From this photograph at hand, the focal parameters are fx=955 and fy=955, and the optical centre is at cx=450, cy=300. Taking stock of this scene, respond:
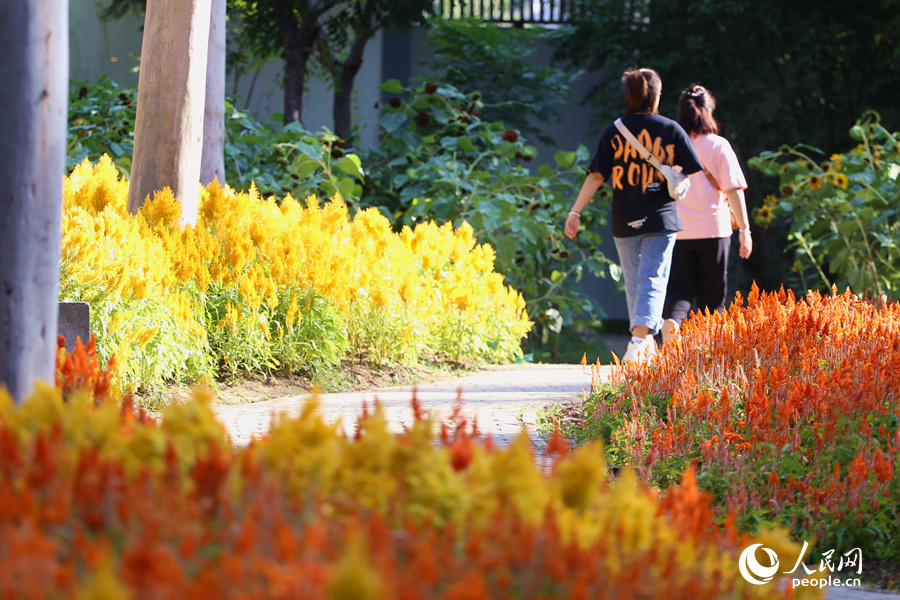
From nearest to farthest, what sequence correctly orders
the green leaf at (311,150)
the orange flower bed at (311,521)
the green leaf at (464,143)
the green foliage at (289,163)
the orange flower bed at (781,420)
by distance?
1. the orange flower bed at (311,521)
2. the orange flower bed at (781,420)
3. the green leaf at (311,150)
4. the green foliage at (289,163)
5. the green leaf at (464,143)

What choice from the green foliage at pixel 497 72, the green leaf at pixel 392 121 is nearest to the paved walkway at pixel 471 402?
the green leaf at pixel 392 121

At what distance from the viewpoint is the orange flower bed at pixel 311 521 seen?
139cm

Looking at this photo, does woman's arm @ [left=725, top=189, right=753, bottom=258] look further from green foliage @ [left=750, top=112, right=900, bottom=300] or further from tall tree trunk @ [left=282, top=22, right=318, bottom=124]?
tall tree trunk @ [left=282, top=22, right=318, bottom=124]

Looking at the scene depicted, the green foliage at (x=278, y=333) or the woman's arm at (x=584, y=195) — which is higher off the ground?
the woman's arm at (x=584, y=195)

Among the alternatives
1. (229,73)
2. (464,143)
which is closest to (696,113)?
(464,143)

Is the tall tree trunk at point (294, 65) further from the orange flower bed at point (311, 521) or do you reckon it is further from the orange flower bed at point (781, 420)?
the orange flower bed at point (311, 521)

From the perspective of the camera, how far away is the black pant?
6238 millimetres

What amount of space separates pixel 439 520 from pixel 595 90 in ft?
41.0

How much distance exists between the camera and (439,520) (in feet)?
5.63

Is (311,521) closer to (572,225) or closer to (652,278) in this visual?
(652,278)

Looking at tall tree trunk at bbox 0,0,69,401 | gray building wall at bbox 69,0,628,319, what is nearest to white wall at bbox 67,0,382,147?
gray building wall at bbox 69,0,628,319

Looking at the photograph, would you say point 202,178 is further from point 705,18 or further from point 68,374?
point 705,18

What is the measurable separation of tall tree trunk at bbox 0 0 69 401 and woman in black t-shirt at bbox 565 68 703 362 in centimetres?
407

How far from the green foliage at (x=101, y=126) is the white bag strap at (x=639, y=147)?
4746mm
